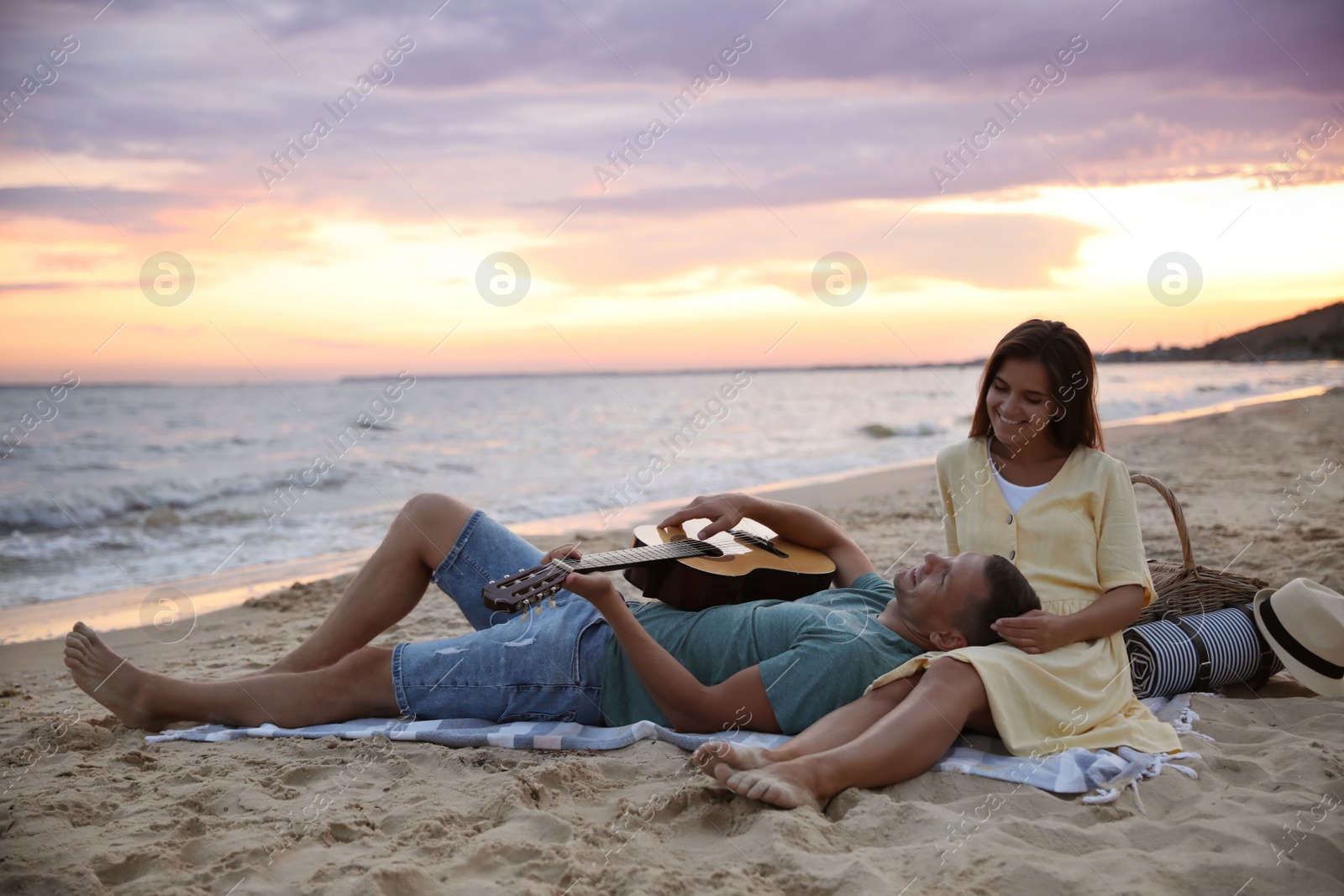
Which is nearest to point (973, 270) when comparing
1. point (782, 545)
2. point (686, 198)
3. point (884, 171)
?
point (884, 171)

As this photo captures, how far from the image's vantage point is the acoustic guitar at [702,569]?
246 cm

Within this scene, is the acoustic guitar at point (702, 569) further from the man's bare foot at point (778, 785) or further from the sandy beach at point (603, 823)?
the man's bare foot at point (778, 785)

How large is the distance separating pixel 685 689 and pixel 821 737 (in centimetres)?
43

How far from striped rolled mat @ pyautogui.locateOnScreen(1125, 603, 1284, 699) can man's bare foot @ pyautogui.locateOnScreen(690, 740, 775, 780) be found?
1.64 meters

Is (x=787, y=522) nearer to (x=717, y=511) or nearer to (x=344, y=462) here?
(x=717, y=511)

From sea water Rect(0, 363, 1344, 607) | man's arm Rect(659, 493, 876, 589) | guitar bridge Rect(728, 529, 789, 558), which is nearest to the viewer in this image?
man's arm Rect(659, 493, 876, 589)

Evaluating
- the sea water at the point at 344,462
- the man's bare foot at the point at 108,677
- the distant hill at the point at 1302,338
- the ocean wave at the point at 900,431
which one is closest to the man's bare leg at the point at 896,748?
the man's bare foot at the point at 108,677

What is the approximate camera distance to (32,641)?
465cm

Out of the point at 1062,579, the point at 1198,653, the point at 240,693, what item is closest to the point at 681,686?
the point at 1062,579

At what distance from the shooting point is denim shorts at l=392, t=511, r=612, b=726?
2.80 m

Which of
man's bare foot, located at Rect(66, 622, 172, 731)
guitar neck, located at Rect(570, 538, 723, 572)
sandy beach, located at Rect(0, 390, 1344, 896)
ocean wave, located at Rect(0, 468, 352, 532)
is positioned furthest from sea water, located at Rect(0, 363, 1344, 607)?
guitar neck, located at Rect(570, 538, 723, 572)

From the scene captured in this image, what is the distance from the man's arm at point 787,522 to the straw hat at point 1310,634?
4.89ft

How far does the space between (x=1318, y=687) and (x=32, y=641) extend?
239 inches

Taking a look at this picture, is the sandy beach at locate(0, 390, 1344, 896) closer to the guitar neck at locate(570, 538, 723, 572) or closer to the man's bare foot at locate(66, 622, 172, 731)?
the man's bare foot at locate(66, 622, 172, 731)
